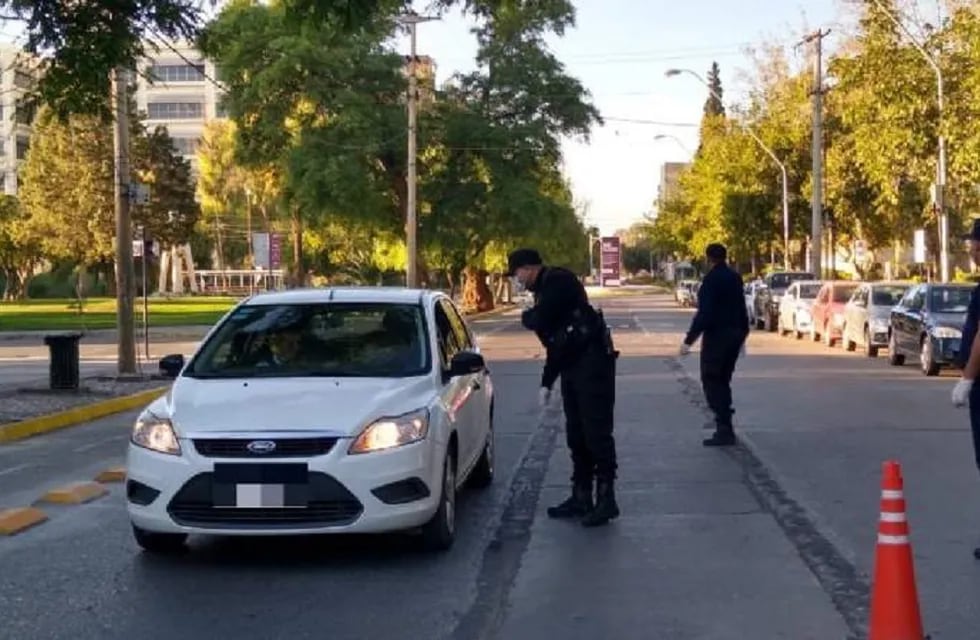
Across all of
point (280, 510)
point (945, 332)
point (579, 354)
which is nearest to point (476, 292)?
point (945, 332)

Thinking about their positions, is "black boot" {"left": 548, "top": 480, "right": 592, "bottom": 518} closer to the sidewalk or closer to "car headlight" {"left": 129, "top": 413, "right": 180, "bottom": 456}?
the sidewalk

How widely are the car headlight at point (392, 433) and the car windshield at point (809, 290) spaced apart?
2780cm

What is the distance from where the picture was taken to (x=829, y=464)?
1122cm

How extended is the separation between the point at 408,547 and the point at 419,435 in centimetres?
90

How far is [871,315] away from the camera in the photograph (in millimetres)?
25766

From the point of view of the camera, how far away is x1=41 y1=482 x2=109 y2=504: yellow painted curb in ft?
32.5

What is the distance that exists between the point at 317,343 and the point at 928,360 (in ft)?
46.6

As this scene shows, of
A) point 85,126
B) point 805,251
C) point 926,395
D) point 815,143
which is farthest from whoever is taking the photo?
point 85,126

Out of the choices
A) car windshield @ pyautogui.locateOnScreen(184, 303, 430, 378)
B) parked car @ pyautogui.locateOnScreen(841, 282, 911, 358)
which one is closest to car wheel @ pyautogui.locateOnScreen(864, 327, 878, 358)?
parked car @ pyautogui.locateOnScreen(841, 282, 911, 358)

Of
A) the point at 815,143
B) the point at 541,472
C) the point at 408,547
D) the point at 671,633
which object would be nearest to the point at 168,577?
the point at 408,547

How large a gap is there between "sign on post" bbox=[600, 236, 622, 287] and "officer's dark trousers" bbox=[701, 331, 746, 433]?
43021 mm

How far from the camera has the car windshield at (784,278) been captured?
41.0 metres

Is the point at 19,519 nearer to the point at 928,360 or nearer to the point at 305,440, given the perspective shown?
the point at 305,440

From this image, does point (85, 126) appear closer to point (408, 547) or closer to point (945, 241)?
point (945, 241)
